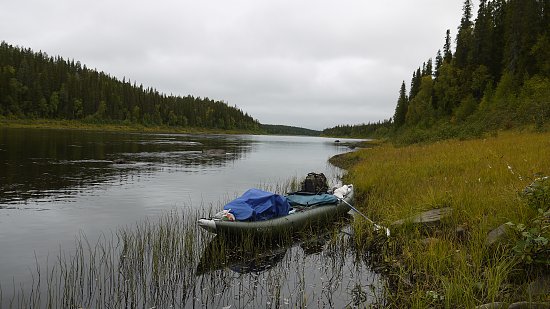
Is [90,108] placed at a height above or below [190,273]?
above

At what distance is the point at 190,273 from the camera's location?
834 centimetres

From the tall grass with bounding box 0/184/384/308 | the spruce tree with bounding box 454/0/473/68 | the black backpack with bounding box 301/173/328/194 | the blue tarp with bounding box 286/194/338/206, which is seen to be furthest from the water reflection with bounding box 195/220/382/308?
the spruce tree with bounding box 454/0/473/68

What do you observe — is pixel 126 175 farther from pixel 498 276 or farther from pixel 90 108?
pixel 90 108

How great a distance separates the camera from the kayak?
9.62 m

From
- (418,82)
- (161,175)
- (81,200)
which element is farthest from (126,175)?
(418,82)

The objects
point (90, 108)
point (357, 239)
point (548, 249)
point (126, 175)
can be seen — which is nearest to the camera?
point (548, 249)

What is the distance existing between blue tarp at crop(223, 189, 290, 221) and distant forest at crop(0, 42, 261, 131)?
103 m

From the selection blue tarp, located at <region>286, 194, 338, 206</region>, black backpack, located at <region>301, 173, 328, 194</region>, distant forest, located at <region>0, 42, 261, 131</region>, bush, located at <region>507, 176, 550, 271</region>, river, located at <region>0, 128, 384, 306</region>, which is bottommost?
river, located at <region>0, 128, 384, 306</region>

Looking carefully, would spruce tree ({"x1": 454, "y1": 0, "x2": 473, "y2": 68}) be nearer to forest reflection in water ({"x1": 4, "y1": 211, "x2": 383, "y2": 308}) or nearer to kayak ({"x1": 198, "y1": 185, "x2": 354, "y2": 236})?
kayak ({"x1": 198, "y1": 185, "x2": 354, "y2": 236})

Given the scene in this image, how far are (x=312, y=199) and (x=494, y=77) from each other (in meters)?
54.5

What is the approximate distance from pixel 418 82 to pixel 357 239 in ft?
339

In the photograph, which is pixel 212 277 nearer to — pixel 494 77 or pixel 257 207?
pixel 257 207

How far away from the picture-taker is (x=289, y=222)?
11.2 metres

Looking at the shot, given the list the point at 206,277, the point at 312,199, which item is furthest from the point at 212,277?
the point at 312,199
